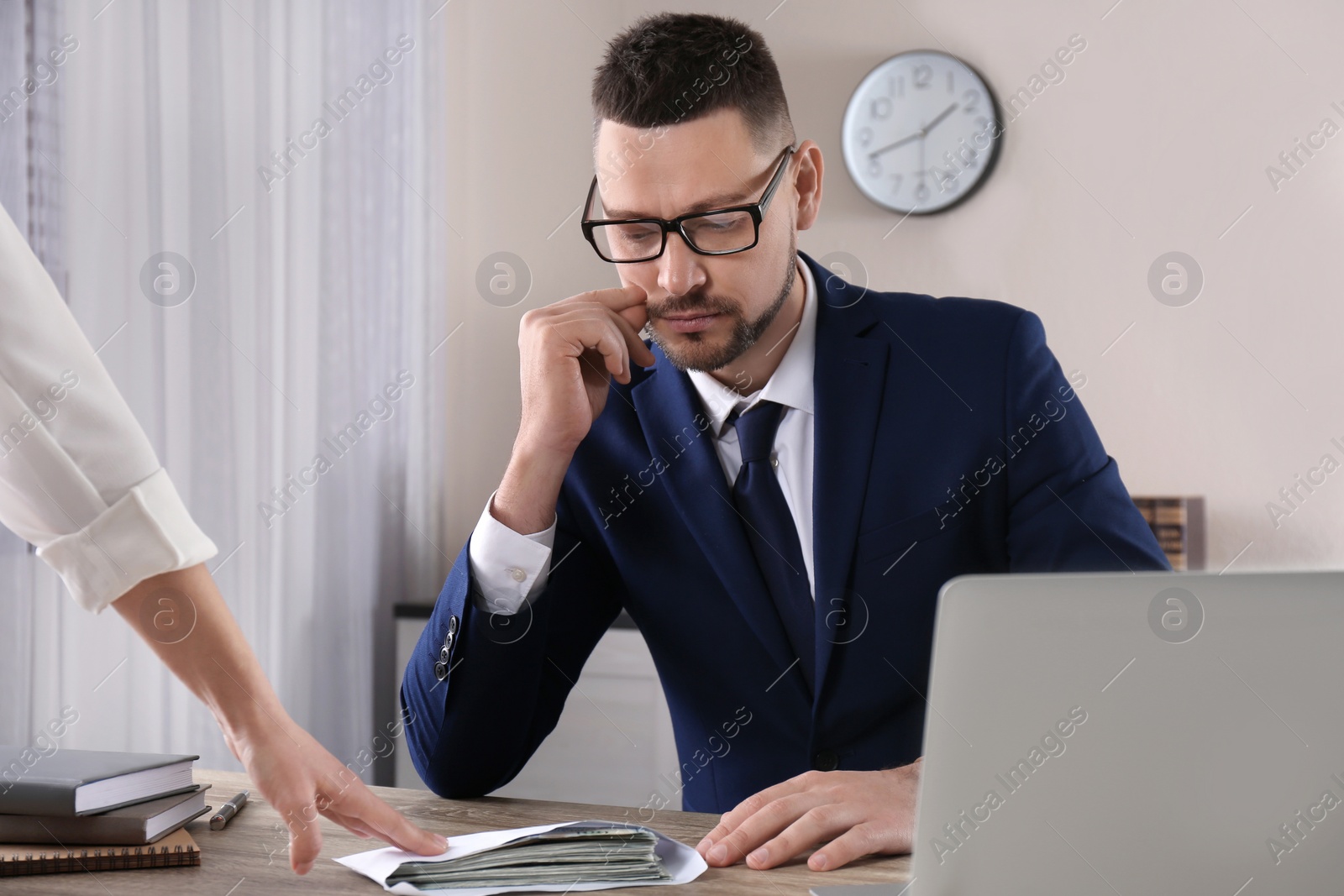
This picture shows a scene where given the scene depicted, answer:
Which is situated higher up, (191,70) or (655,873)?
(191,70)

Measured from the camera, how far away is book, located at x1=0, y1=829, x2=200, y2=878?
0.86m

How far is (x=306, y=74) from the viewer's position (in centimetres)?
238

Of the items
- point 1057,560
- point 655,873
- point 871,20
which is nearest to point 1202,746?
point 655,873

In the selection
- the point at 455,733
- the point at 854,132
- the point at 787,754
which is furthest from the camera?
the point at 854,132

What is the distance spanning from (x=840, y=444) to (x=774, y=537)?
0.14 meters

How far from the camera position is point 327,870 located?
855mm

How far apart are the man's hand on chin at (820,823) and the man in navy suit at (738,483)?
0.95 ft

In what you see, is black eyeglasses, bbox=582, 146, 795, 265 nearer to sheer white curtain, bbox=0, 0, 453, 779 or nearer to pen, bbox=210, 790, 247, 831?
pen, bbox=210, 790, 247, 831

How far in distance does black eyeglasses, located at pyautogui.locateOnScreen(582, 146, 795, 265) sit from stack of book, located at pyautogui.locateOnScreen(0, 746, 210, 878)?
2.52 feet

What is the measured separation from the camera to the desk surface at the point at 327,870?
2.67 feet

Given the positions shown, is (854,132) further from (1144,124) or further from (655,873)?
(655,873)

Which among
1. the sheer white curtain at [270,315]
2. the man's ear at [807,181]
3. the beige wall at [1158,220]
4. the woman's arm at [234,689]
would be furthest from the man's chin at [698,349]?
the beige wall at [1158,220]

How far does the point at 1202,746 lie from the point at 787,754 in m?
0.75

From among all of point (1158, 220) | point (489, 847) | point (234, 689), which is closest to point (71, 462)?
point (234, 689)
